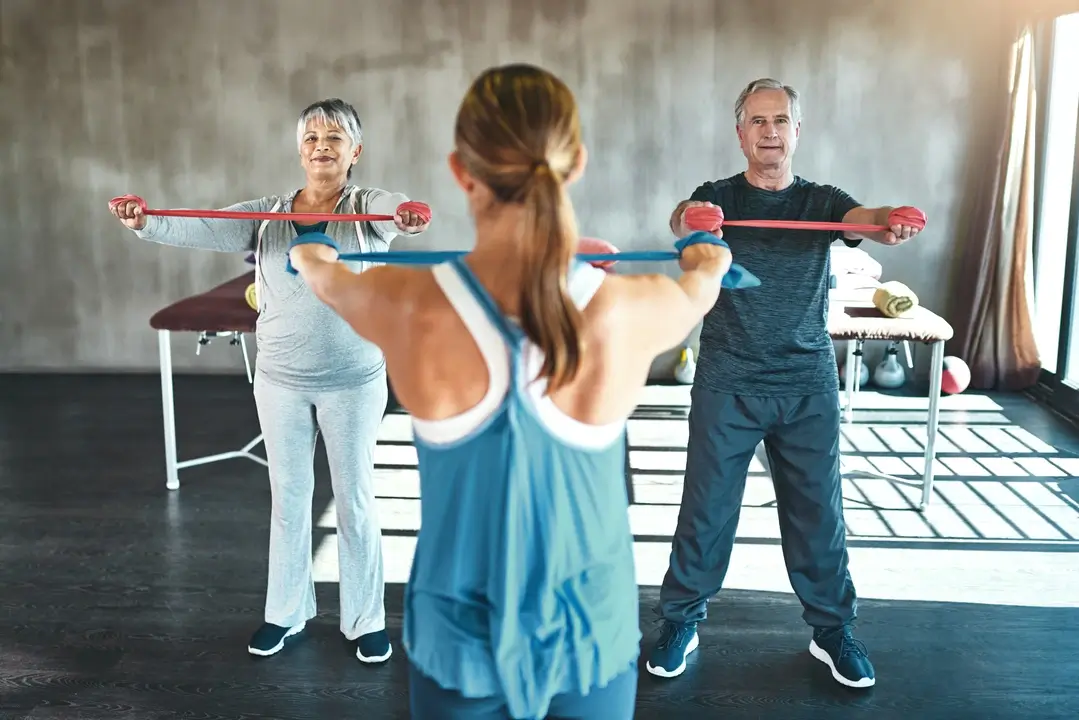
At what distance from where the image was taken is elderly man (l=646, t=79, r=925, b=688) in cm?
222

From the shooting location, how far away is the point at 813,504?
7.56 feet

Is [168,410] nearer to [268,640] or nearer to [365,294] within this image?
[268,640]

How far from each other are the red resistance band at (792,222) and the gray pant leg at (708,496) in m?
0.42

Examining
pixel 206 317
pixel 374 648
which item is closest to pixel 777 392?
pixel 374 648

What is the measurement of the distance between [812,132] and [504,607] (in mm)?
4504

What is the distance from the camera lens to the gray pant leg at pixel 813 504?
7.43 ft

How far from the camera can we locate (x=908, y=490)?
367 cm

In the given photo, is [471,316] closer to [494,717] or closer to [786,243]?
[494,717]

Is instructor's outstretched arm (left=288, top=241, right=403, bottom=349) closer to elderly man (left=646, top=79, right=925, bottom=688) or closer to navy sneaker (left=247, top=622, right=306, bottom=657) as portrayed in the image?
elderly man (left=646, top=79, right=925, bottom=688)

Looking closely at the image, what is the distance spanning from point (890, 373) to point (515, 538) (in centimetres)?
441

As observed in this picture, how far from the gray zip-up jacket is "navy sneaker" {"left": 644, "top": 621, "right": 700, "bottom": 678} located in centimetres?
98

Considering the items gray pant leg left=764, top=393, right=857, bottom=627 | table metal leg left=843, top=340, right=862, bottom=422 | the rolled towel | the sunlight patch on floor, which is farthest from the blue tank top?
table metal leg left=843, top=340, right=862, bottom=422

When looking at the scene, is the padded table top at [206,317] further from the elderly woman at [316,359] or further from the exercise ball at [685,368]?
the exercise ball at [685,368]

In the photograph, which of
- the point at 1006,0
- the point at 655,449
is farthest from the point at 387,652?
the point at 1006,0
